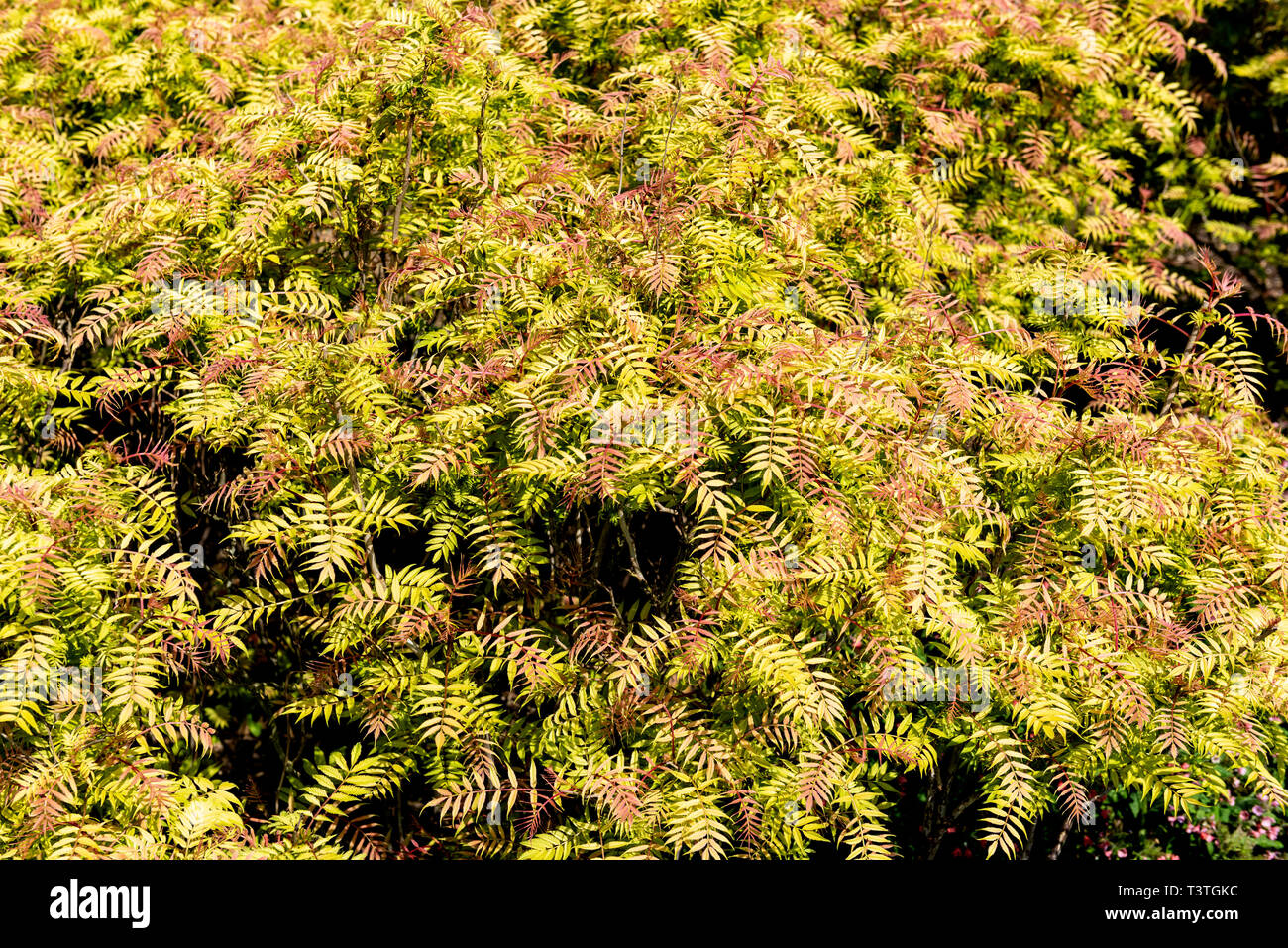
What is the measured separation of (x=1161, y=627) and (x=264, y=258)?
148 inches

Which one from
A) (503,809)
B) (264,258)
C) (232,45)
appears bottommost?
(503,809)

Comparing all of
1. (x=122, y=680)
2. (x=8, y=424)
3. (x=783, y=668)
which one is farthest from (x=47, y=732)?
(x=783, y=668)

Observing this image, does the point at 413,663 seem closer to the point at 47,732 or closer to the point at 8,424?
the point at 47,732

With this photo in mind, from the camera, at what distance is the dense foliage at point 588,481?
3471 mm

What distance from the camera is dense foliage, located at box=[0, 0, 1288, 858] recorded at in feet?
11.4

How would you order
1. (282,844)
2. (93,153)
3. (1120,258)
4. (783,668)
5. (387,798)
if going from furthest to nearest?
(1120,258), (93,153), (387,798), (282,844), (783,668)

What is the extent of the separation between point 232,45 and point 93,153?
0.86m

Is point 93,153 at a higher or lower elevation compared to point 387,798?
higher

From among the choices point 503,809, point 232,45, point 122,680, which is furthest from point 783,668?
point 232,45

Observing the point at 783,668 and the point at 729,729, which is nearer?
the point at 783,668

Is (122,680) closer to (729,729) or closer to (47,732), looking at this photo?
(47,732)

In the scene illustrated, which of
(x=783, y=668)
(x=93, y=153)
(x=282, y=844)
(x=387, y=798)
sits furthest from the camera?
(x=93, y=153)

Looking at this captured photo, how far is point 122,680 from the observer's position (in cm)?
345

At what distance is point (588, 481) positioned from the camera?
3277mm
